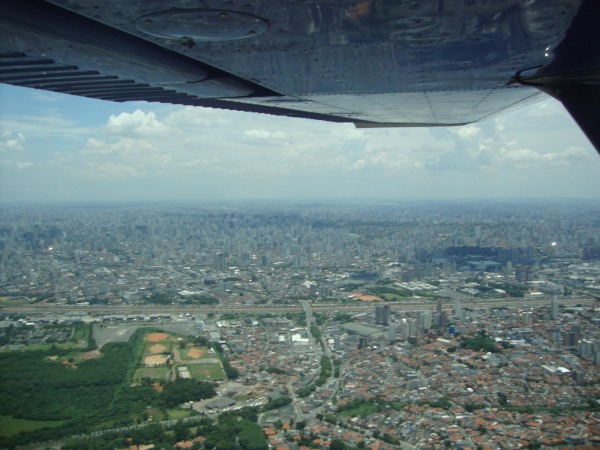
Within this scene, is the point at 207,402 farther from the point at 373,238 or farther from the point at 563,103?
the point at 373,238

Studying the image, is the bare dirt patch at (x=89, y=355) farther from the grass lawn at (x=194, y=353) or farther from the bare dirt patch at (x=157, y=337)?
the grass lawn at (x=194, y=353)

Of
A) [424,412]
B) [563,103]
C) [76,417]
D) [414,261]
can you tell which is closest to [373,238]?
[414,261]

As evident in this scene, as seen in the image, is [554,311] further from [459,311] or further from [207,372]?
[207,372]

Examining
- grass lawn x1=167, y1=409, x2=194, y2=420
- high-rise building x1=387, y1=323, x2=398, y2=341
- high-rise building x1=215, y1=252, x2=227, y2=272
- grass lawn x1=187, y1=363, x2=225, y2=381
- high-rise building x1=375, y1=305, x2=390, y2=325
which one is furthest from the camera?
high-rise building x1=215, y1=252, x2=227, y2=272

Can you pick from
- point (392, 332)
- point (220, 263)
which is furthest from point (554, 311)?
point (220, 263)

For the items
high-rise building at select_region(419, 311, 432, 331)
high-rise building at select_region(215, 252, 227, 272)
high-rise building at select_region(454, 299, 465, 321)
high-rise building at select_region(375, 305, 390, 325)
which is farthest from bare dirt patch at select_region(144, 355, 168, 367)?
high-rise building at select_region(215, 252, 227, 272)

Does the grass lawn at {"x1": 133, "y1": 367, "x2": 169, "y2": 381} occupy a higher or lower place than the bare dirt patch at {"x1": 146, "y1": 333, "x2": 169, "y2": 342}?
higher

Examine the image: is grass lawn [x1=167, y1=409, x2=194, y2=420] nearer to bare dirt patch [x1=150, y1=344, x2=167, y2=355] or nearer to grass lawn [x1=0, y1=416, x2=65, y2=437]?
grass lawn [x1=0, y1=416, x2=65, y2=437]

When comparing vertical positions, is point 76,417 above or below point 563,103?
below
